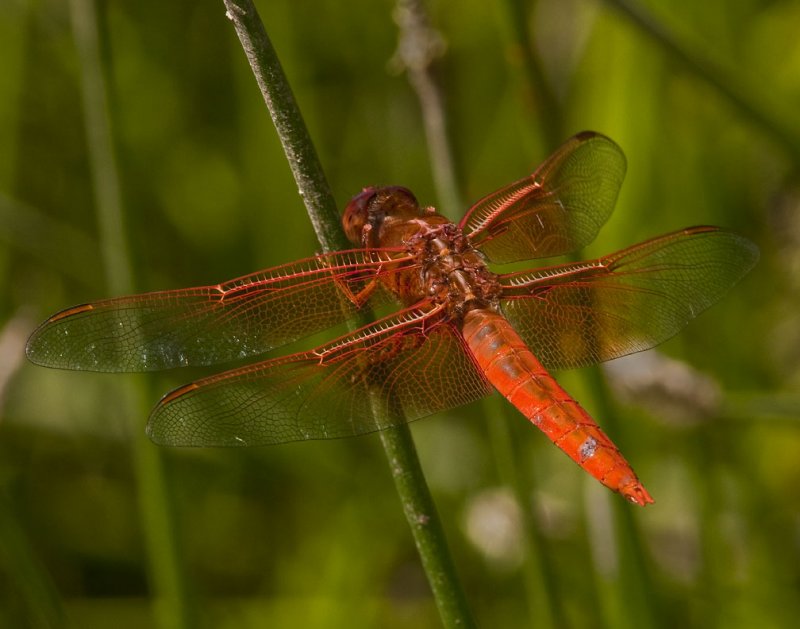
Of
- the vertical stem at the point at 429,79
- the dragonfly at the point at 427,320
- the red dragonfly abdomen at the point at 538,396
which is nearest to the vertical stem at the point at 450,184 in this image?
the vertical stem at the point at 429,79

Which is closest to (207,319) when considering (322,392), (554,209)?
(322,392)

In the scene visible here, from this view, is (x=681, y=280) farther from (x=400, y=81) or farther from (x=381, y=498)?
(x=400, y=81)

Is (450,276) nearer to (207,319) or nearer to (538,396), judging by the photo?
(538,396)

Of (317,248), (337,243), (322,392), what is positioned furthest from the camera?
(317,248)

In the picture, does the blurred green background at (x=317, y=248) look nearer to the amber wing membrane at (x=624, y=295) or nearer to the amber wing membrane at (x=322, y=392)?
the amber wing membrane at (x=624, y=295)

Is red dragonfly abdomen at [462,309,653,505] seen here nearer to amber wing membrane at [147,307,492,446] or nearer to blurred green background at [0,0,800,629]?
amber wing membrane at [147,307,492,446]

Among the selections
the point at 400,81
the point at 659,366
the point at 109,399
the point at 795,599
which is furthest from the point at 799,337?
the point at 109,399
